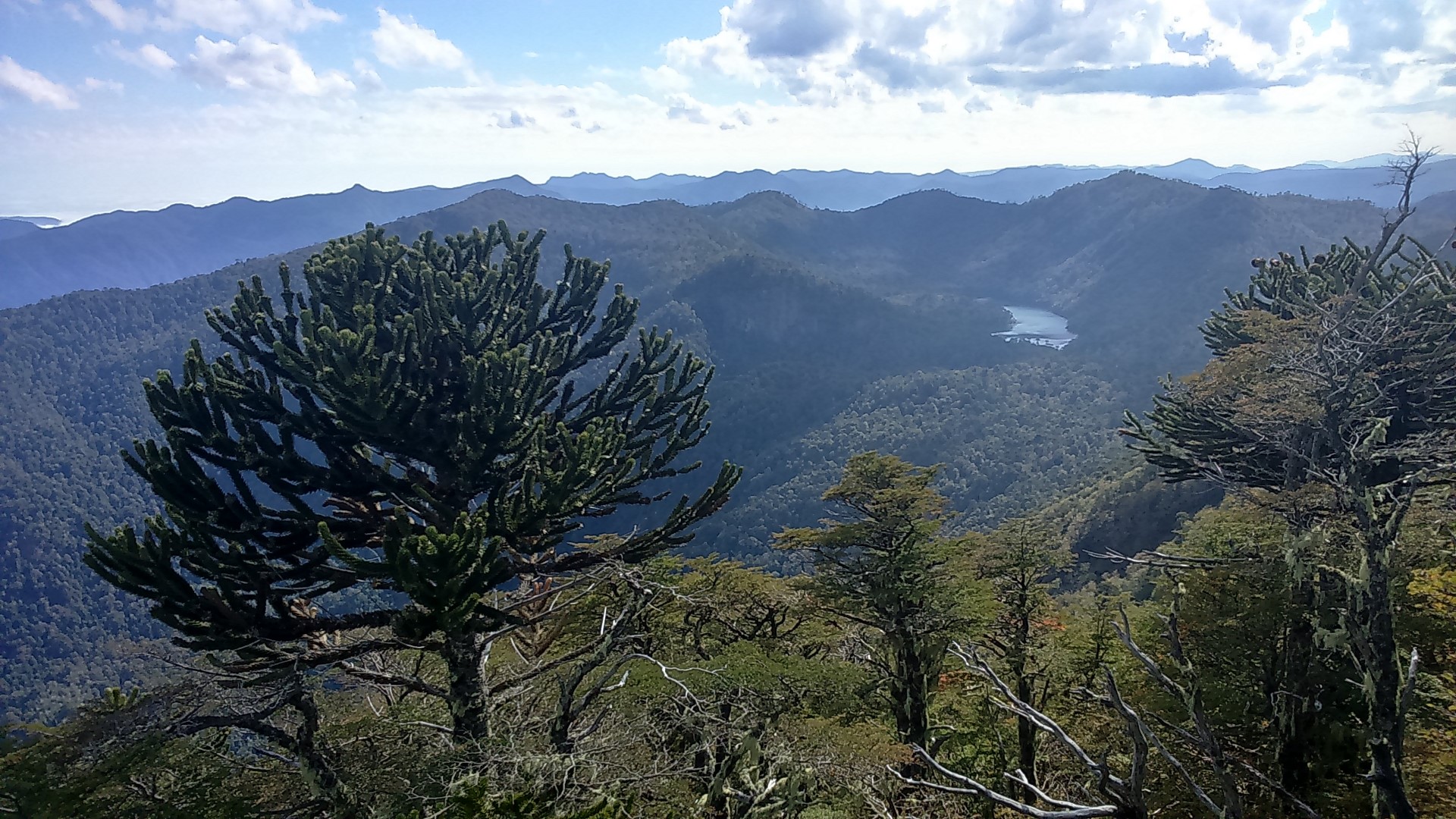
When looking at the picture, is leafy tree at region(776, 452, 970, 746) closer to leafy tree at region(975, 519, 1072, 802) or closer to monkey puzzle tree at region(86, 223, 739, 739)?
leafy tree at region(975, 519, 1072, 802)

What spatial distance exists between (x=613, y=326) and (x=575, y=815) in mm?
6688

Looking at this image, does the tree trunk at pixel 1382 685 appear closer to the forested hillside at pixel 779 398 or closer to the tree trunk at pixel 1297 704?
the tree trunk at pixel 1297 704

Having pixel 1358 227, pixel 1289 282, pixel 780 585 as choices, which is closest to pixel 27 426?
pixel 780 585

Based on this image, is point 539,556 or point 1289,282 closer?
point 539,556

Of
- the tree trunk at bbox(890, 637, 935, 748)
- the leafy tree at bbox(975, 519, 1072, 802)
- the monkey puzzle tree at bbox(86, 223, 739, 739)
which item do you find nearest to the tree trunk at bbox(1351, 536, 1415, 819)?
the monkey puzzle tree at bbox(86, 223, 739, 739)

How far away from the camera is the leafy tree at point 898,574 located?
15.0 meters

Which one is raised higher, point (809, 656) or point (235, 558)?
point (235, 558)

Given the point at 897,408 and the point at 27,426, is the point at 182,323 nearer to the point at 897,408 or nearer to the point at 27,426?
the point at 27,426

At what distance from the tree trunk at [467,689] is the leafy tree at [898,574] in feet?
26.7

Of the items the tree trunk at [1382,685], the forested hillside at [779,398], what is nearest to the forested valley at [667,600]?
the tree trunk at [1382,685]

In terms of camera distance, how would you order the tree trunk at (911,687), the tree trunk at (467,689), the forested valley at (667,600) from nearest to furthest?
1. the forested valley at (667,600)
2. the tree trunk at (467,689)
3. the tree trunk at (911,687)

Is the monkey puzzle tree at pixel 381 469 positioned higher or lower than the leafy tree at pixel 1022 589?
higher

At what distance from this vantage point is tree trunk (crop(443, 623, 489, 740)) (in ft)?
27.9

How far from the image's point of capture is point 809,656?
17.2 meters
